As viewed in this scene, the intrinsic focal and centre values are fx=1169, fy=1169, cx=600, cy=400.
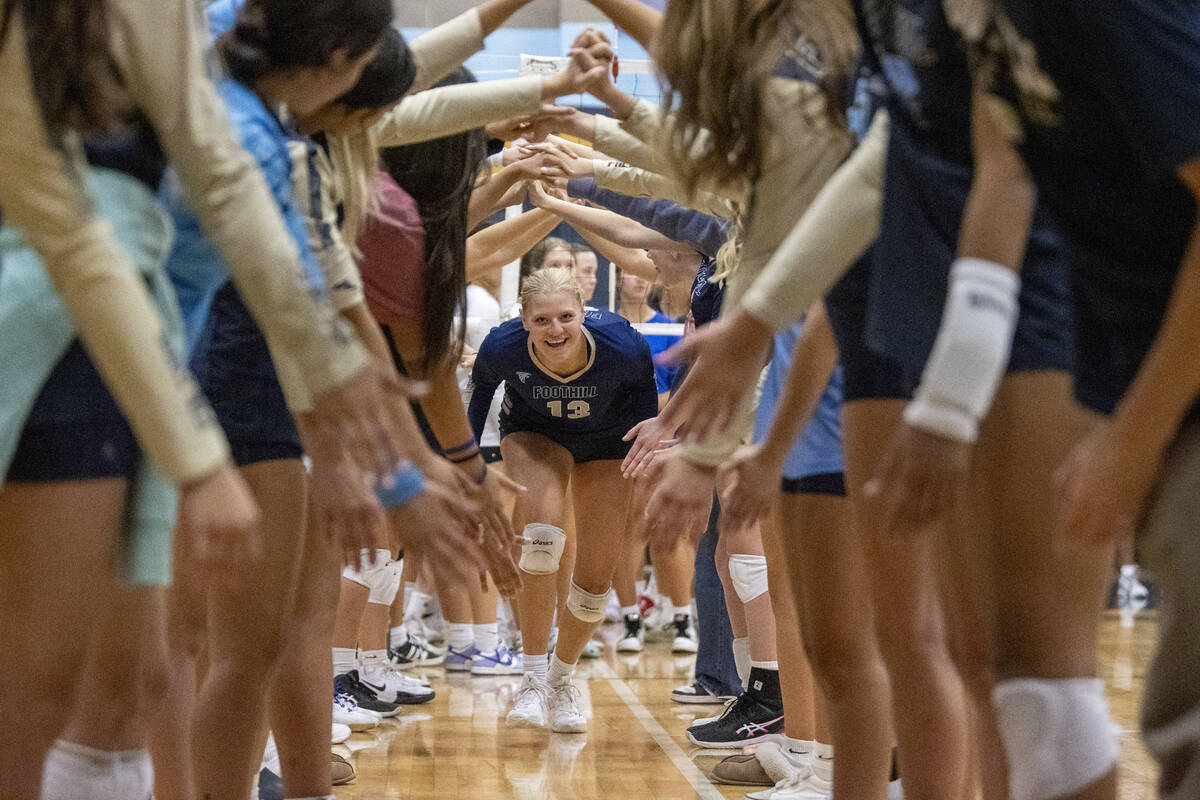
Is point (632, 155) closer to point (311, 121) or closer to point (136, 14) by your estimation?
point (311, 121)

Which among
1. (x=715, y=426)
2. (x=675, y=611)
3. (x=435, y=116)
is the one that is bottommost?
(x=675, y=611)

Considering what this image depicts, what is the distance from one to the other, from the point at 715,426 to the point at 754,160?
441mm

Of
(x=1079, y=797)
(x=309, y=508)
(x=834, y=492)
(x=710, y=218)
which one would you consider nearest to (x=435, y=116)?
(x=309, y=508)

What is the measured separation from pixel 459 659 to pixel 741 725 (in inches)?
68.6

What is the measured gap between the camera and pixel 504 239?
3436 millimetres

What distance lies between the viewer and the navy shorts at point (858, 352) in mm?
1578

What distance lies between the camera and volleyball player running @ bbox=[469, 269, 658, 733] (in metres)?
3.52

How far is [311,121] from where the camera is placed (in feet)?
5.76

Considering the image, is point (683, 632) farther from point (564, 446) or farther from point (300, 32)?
point (300, 32)

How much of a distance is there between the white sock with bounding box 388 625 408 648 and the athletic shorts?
3544 mm

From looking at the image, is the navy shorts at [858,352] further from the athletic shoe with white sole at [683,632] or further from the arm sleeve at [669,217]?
the athletic shoe with white sole at [683,632]

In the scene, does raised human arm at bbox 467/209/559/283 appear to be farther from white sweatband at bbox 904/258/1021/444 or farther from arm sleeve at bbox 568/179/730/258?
white sweatband at bbox 904/258/1021/444

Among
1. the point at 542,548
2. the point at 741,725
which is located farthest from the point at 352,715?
the point at 741,725

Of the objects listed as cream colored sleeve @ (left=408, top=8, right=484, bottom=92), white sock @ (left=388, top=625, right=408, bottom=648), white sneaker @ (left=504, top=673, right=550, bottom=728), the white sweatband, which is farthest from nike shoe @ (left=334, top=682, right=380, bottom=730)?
the white sweatband
